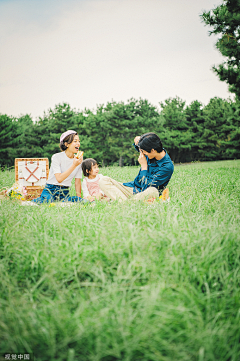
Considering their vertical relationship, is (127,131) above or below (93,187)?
above

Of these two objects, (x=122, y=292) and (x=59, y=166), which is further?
(x=59, y=166)

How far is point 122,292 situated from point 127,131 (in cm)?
2646

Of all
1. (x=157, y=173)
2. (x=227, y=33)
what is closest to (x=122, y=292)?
(x=157, y=173)

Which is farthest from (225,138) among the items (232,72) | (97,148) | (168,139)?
(232,72)

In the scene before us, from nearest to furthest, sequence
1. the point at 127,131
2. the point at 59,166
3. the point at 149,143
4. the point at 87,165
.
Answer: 1. the point at 149,143
2. the point at 59,166
3. the point at 87,165
4. the point at 127,131

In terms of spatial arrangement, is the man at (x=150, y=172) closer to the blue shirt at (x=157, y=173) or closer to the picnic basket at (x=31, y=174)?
the blue shirt at (x=157, y=173)

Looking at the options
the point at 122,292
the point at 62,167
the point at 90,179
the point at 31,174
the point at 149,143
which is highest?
the point at 149,143

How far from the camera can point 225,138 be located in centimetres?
2848

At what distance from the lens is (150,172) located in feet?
11.7

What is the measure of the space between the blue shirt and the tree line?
22.3 metres

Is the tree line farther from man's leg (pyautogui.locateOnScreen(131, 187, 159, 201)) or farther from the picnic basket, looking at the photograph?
man's leg (pyautogui.locateOnScreen(131, 187, 159, 201))

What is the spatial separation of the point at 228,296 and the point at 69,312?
0.89m

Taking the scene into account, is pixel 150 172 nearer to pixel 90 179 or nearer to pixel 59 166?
pixel 90 179

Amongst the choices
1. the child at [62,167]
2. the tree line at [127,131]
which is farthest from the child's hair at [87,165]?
the tree line at [127,131]
